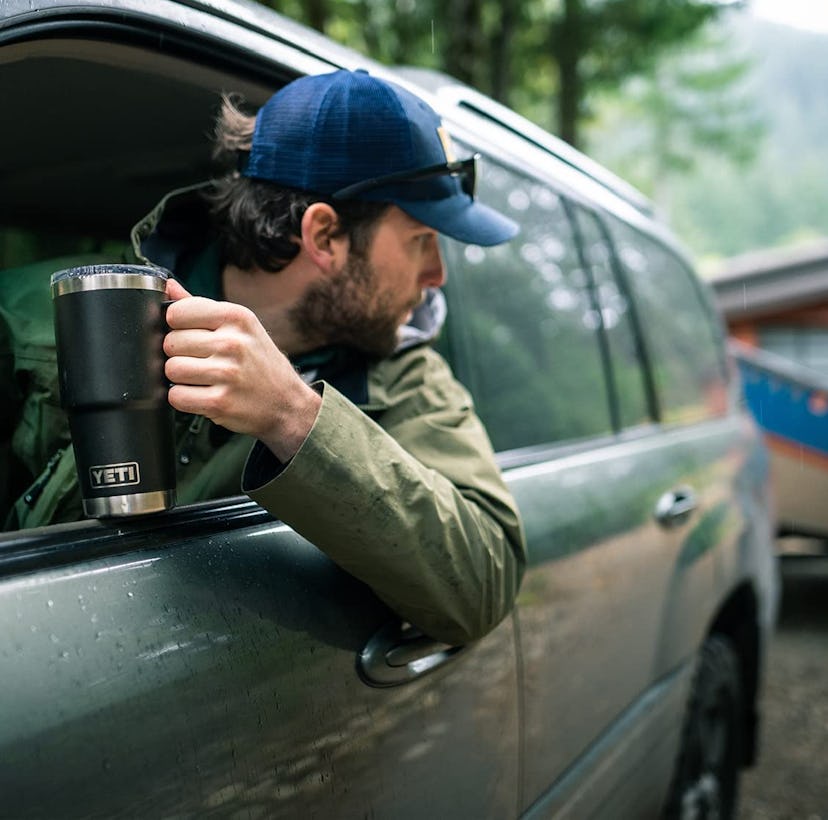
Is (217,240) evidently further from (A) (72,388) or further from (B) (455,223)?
(A) (72,388)

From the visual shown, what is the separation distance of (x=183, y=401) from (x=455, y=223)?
29.4 inches

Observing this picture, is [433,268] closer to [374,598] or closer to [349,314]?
[349,314]

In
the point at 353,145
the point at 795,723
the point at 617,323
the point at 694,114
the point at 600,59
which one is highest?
the point at 600,59

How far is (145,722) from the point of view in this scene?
100 centimetres

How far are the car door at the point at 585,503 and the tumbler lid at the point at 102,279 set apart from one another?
953 mm

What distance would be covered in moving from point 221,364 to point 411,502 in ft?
1.10

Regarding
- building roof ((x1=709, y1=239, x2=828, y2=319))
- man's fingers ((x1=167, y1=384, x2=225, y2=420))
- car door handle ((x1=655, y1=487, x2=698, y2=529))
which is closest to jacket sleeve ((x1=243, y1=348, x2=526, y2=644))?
man's fingers ((x1=167, y1=384, x2=225, y2=420))

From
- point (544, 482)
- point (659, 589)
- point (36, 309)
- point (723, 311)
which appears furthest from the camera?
point (723, 311)

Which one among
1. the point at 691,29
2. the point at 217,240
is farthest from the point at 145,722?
the point at 691,29

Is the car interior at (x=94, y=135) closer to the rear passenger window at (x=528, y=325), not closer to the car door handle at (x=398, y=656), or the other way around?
the rear passenger window at (x=528, y=325)

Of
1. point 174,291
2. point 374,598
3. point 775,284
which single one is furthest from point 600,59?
point 174,291

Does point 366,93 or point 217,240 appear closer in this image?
point 366,93

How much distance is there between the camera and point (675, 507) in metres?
2.48

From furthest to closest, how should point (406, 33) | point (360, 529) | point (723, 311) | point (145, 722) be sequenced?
1. point (723, 311)
2. point (406, 33)
3. point (360, 529)
4. point (145, 722)
